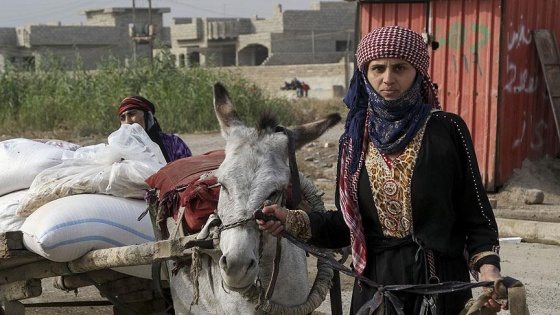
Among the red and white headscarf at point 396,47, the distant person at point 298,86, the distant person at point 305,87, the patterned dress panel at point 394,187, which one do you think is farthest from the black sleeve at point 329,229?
the distant person at point 305,87

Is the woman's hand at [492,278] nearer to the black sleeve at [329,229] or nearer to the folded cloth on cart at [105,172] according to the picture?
the black sleeve at [329,229]

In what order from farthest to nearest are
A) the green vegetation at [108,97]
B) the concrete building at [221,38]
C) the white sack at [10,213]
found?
the concrete building at [221,38]
the green vegetation at [108,97]
the white sack at [10,213]

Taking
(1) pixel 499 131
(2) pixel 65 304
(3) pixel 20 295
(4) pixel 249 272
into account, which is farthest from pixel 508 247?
(4) pixel 249 272

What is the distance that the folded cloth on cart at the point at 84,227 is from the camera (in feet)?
16.6

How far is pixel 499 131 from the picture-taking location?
465 inches

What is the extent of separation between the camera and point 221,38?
5281 cm

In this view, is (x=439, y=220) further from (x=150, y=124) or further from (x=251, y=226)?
(x=150, y=124)

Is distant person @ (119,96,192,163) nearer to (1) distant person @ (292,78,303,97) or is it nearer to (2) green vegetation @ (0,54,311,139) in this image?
(2) green vegetation @ (0,54,311,139)

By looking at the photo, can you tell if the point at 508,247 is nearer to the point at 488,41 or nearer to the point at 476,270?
the point at 488,41

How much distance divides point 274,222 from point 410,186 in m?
0.53

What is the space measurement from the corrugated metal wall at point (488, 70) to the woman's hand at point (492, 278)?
8.82 m

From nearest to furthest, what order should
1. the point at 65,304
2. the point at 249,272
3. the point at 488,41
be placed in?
the point at 249,272 → the point at 65,304 → the point at 488,41

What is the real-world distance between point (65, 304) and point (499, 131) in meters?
6.72

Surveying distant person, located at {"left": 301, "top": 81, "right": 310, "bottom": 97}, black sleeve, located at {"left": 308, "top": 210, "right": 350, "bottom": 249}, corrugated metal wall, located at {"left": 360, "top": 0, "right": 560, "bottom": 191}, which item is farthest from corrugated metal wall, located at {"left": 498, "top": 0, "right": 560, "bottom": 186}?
distant person, located at {"left": 301, "top": 81, "right": 310, "bottom": 97}
